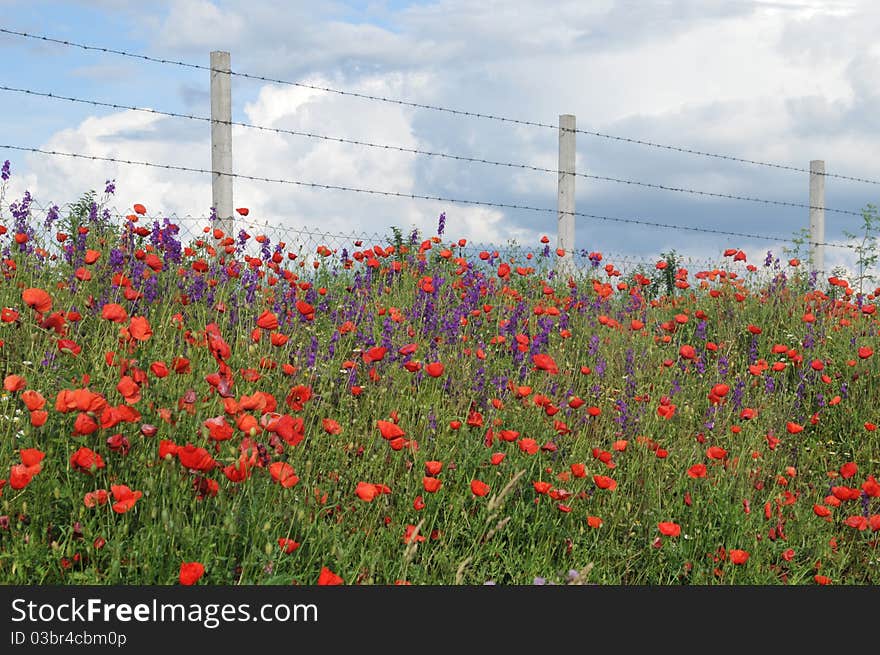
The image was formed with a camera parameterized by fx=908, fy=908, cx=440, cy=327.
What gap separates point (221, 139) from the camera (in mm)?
7375

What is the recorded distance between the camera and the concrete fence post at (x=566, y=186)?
9.31m

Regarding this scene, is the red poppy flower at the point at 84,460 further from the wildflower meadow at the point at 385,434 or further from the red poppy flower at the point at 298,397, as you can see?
the red poppy flower at the point at 298,397

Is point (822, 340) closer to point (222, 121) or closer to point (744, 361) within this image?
point (744, 361)

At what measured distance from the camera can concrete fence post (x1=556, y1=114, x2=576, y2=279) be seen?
9.31 metres

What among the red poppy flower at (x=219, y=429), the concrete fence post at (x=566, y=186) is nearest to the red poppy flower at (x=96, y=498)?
the red poppy flower at (x=219, y=429)

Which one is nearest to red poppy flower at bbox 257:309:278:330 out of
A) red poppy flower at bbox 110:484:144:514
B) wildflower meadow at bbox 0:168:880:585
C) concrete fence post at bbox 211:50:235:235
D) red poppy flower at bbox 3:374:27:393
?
wildflower meadow at bbox 0:168:880:585

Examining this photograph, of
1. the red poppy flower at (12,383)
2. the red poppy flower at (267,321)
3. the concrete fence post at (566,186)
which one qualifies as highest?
the concrete fence post at (566,186)

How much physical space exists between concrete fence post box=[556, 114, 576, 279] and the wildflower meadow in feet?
9.52

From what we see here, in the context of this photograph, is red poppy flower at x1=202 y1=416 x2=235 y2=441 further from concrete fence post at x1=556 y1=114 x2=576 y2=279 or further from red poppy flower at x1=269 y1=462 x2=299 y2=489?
concrete fence post at x1=556 y1=114 x2=576 y2=279

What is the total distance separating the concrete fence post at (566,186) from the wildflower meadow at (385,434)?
2.90m

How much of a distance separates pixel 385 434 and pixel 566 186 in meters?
7.27

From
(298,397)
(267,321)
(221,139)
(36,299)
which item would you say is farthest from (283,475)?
(221,139)

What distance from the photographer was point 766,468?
413 cm

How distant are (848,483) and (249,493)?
331 centimetres
